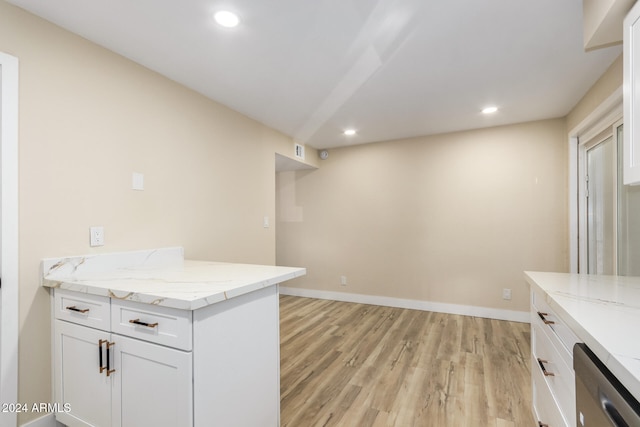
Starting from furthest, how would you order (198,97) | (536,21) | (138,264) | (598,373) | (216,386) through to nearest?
(198,97) < (138,264) < (536,21) < (216,386) < (598,373)

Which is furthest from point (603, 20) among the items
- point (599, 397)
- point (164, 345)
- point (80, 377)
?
point (80, 377)

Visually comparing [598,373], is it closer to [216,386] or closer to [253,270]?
[216,386]

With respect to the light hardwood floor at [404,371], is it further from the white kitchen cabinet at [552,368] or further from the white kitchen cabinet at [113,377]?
the white kitchen cabinet at [113,377]

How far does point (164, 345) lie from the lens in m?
1.21

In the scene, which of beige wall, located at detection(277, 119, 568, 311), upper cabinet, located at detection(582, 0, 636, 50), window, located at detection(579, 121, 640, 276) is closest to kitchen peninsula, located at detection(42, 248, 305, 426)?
upper cabinet, located at detection(582, 0, 636, 50)

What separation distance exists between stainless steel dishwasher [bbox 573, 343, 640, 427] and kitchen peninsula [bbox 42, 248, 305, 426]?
1.20 meters

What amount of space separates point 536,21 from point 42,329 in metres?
3.18

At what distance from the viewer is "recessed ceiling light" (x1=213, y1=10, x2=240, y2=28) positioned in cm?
161

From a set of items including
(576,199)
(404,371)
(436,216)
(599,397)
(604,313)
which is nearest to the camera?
(599,397)

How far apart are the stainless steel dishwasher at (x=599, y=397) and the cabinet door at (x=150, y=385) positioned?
127cm

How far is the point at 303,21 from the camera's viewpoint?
5.51 ft

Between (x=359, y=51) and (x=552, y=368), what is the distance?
79.0 inches

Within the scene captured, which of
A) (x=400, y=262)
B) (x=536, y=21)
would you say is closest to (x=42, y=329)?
(x=536, y=21)

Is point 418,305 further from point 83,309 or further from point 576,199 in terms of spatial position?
point 83,309
